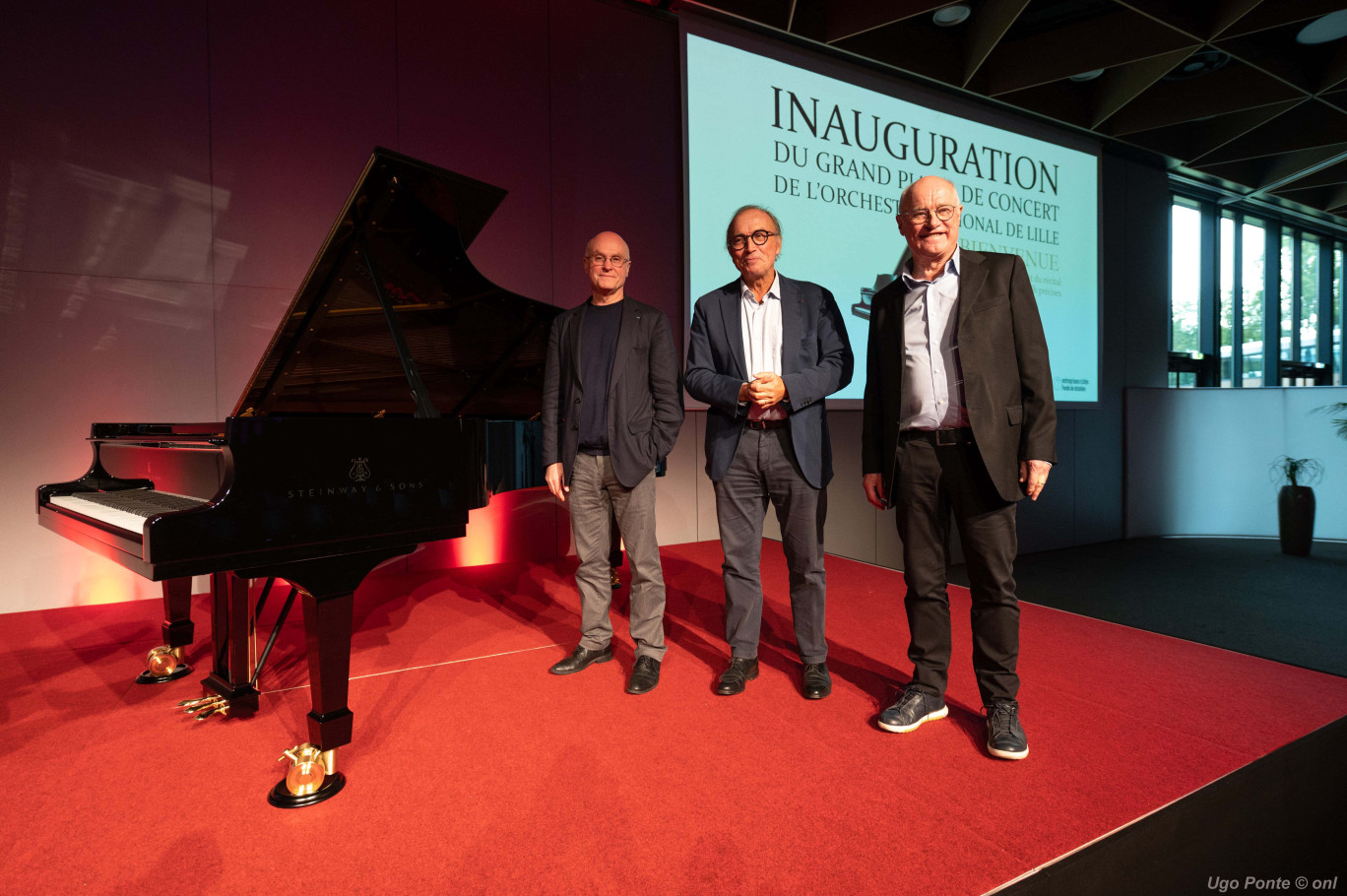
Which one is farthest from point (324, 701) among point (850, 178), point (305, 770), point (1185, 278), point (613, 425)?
point (1185, 278)

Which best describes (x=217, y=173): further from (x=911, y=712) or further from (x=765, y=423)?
(x=911, y=712)

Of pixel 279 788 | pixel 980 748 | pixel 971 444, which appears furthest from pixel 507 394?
pixel 980 748

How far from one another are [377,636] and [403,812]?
4.39 ft

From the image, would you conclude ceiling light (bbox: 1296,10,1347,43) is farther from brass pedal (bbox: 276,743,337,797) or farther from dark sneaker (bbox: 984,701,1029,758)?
brass pedal (bbox: 276,743,337,797)

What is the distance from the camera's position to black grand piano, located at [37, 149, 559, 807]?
4.79 feet

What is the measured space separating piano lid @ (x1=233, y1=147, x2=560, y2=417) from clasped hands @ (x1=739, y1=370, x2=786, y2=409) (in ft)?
2.93

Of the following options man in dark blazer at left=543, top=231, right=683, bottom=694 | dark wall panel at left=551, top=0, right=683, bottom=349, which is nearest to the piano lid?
man in dark blazer at left=543, top=231, right=683, bottom=694

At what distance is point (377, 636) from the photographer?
2631mm

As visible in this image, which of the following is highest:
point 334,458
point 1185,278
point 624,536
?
point 1185,278

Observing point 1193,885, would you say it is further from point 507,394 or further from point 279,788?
point 507,394

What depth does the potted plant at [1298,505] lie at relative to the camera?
16.4 ft

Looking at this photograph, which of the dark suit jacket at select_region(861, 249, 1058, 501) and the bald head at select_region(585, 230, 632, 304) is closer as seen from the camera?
the dark suit jacket at select_region(861, 249, 1058, 501)

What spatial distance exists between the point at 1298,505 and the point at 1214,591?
1907 mm

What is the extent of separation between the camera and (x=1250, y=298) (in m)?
7.24
